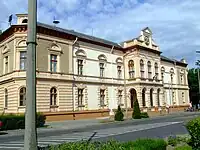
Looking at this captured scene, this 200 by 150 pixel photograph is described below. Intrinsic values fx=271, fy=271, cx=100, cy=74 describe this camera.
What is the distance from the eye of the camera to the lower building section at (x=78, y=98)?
108 ft

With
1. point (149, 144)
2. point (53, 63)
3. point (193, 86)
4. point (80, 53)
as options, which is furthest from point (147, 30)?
point (149, 144)

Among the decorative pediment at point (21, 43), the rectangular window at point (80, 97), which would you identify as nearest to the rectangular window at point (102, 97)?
the rectangular window at point (80, 97)

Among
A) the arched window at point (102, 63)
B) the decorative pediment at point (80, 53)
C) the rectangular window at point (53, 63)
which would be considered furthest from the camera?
the arched window at point (102, 63)

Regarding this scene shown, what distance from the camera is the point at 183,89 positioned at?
66750 mm

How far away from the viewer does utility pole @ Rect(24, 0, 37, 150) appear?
502 cm

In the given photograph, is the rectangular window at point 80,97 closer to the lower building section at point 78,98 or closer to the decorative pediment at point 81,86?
the lower building section at point 78,98

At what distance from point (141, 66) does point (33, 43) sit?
1749 inches

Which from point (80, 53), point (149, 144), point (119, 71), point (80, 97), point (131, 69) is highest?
point (80, 53)

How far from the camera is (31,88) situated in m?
5.16

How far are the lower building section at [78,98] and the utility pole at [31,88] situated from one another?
27976 millimetres

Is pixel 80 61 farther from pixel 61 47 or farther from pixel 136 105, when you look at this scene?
pixel 136 105

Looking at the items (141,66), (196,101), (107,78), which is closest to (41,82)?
(107,78)

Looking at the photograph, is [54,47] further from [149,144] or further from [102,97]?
[149,144]

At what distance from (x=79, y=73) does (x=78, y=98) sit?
3.68 metres
